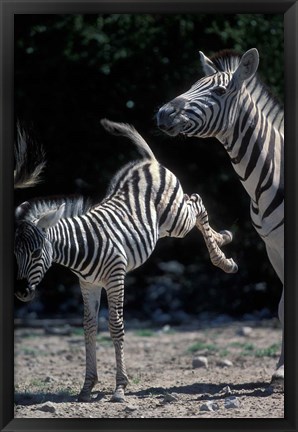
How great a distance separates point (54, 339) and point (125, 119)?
113 inches

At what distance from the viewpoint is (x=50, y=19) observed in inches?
449

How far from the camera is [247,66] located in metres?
6.54

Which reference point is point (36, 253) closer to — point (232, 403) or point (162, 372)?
point (232, 403)

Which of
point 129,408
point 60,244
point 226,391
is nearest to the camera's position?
point 60,244

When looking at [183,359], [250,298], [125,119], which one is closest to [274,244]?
[183,359]

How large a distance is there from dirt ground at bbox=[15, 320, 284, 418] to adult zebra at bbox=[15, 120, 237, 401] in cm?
36

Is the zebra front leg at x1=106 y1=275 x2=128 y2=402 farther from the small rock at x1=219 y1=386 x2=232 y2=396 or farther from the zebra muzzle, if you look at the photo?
the small rock at x1=219 y1=386 x2=232 y2=396

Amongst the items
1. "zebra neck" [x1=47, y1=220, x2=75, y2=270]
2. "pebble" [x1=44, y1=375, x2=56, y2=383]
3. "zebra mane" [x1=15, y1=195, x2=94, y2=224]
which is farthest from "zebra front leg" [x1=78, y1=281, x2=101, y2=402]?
"pebble" [x1=44, y1=375, x2=56, y2=383]

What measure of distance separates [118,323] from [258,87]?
2036 millimetres

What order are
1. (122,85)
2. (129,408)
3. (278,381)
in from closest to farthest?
(129,408), (278,381), (122,85)
